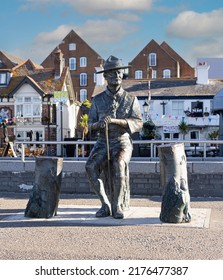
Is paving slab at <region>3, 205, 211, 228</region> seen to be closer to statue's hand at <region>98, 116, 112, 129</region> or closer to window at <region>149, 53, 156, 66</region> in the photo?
statue's hand at <region>98, 116, 112, 129</region>

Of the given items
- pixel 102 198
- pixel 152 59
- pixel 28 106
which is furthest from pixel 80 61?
pixel 102 198

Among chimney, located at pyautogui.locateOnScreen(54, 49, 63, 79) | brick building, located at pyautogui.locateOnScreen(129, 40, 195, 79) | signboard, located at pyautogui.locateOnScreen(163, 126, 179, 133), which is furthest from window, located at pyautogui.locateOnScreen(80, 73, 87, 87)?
signboard, located at pyautogui.locateOnScreen(163, 126, 179, 133)

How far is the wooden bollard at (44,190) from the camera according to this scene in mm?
8141

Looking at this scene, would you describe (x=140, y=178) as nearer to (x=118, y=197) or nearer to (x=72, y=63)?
(x=118, y=197)

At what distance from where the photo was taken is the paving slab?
24.8 feet

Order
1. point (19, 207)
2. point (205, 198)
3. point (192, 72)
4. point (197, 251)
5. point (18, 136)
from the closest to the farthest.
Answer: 1. point (197, 251)
2. point (19, 207)
3. point (205, 198)
4. point (18, 136)
5. point (192, 72)

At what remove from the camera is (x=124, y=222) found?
25.1 feet

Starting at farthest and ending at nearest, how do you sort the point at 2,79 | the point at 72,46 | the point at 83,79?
the point at 72,46 → the point at 83,79 → the point at 2,79

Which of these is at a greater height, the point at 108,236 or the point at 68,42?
the point at 68,42

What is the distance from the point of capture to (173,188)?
7535 millimetres

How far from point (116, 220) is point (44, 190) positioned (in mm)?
1272
